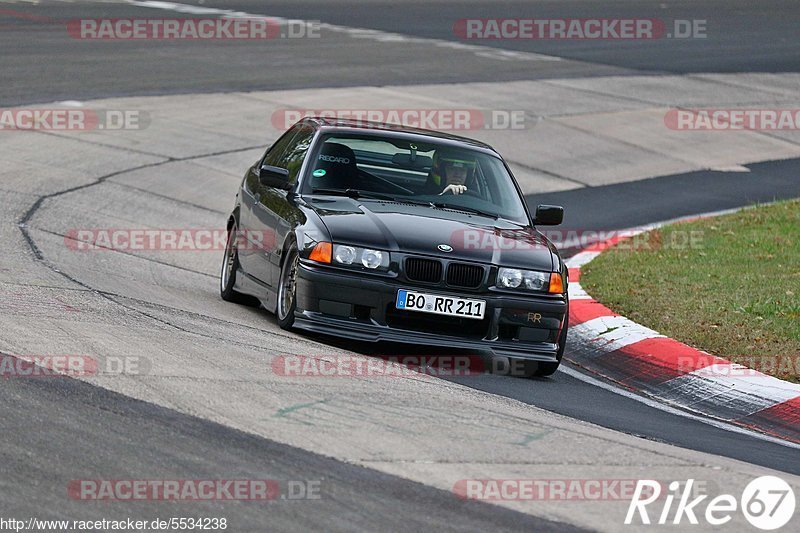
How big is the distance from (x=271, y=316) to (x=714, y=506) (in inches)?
199

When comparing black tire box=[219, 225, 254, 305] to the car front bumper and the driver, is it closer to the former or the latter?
the driver

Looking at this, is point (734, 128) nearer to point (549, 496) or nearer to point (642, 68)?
point (642, 68)

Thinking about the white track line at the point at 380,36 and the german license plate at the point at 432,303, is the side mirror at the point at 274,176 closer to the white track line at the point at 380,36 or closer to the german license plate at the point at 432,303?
the german license plate at the point at 432,303

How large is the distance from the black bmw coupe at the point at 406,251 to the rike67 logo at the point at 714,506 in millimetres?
2775

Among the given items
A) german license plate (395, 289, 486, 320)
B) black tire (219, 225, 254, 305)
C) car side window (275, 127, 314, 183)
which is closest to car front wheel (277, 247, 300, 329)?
german license plate (395, 289, 486, 320)

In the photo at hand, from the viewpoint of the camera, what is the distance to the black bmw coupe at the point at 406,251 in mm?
8359

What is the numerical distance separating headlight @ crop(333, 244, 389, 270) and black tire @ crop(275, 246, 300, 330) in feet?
1.05

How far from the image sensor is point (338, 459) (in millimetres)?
5742

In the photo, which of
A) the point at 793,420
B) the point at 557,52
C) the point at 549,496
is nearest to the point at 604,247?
the point at 793,420

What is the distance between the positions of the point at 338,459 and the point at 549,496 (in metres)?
0.91

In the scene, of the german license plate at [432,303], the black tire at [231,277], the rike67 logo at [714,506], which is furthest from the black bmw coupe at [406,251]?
the rike67 logo at [714,506]

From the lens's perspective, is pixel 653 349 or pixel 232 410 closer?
pixel 232 410

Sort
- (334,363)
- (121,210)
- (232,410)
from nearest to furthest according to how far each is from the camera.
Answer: (232,410) → (334,363) → (121,210)

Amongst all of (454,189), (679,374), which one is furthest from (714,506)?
(454,189)
